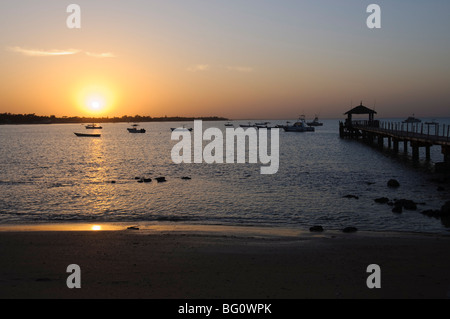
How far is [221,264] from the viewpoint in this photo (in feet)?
35.2

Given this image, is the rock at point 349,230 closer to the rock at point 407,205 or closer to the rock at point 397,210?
the rock at point 397,210

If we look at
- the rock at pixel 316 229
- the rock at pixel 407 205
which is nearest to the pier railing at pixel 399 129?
the rock at pixel 407 205

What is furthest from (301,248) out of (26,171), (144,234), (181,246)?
(26,171)

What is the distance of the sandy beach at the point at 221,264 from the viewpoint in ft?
28.8

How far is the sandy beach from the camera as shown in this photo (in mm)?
8773

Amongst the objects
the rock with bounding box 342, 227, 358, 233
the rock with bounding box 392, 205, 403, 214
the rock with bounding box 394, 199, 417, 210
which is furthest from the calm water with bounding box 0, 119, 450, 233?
the rock with bounding box 342, 227, 358, 233

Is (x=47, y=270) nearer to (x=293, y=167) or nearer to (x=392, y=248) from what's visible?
(x=392, y=248)

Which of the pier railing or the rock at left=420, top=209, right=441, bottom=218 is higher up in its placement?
the pier railing

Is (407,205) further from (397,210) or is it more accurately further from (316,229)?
(316,229)

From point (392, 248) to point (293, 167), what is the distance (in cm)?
2838

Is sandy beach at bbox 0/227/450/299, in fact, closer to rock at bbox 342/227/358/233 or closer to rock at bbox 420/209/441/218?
rock at bbox 342/227/358/233

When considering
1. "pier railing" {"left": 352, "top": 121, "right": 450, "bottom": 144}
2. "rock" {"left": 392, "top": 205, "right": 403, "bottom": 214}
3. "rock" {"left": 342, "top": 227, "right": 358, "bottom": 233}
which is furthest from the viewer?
"pier railing" {"left": 352, "top": 121, "right": 450, "bottom": 144}

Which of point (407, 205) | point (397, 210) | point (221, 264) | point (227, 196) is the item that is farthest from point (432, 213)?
point (221, 264)

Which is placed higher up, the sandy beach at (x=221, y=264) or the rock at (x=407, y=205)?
the rock at (x=407, y=205)
